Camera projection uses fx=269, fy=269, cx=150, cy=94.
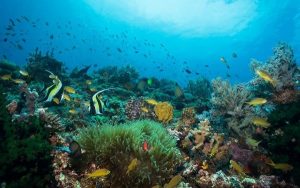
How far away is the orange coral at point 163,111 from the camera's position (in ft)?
29.8

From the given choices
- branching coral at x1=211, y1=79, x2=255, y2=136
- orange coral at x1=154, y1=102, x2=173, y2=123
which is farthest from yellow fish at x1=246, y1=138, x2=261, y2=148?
orange coral at x1=154, y1=102, x2=173, y2=123

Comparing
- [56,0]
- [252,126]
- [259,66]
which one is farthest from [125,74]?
[56,0]

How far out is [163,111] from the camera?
913 cm

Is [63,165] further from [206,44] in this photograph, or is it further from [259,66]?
[206,44]

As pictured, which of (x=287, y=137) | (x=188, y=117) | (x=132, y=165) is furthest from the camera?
(x=188, y=117)

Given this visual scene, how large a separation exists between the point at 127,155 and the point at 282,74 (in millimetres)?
8284

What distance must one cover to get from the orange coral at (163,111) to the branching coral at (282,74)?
4.28 m

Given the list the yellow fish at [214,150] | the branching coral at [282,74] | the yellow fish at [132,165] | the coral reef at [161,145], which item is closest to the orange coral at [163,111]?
the coral reef at [161,145]

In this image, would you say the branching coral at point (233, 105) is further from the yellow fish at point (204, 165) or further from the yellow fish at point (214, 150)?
the yellow fish at point (204, 165)

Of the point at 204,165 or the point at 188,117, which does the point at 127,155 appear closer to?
the point at 204,165

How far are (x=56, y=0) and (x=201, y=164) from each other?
11093 cm

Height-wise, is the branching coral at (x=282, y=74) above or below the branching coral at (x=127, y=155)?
above

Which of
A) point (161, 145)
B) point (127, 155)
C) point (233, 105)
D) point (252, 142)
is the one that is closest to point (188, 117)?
point (233, 105)

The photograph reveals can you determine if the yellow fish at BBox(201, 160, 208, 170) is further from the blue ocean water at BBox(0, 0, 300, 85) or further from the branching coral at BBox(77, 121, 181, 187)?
the blue ocean water at BBox(0, 0, 300, 85)
